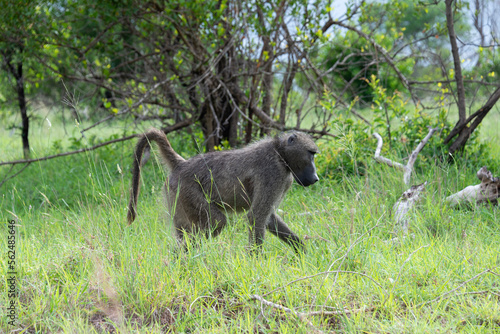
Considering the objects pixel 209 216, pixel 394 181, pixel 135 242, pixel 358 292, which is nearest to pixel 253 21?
pixel 394 181

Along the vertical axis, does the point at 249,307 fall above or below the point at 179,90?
below

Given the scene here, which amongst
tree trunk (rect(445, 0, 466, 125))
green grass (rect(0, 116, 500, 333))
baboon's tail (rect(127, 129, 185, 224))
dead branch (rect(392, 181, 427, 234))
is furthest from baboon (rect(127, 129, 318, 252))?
tree trunk (rect(445, 0, 466, 125))

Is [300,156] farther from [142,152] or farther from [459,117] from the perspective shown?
[459,117]

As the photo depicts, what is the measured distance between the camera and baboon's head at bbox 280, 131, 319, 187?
3238mm

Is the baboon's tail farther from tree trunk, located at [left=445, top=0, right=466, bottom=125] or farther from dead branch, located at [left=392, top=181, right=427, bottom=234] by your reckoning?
tree trunk, located at [left=445, top=0, right=466, bottom=125]

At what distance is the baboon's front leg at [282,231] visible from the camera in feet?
10.5

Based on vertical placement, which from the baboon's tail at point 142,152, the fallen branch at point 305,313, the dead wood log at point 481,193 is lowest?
the fallen branch at point 305,313

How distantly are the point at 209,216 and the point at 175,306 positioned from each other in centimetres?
87

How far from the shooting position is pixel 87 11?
208 inches

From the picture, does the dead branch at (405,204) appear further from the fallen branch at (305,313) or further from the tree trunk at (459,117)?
the tree trunk at (459,117)

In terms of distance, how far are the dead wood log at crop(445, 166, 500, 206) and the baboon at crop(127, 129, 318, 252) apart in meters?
1.32

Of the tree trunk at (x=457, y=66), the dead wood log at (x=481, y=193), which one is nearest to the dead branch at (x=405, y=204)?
the dead wood log at (x=481, y=193)

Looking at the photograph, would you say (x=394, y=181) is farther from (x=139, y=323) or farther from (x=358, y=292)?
Result: (x=139, y=323)

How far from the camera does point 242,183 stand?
10.9 ft
